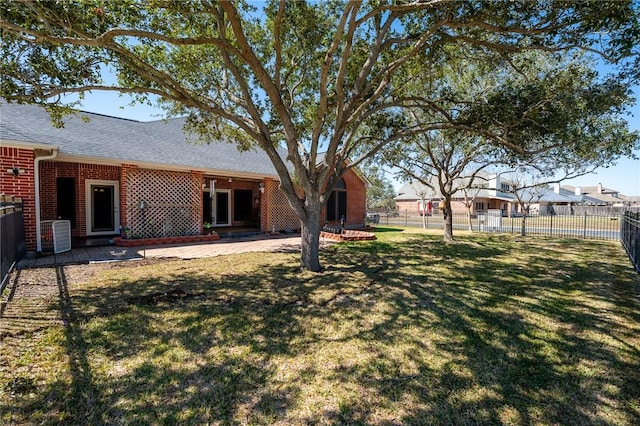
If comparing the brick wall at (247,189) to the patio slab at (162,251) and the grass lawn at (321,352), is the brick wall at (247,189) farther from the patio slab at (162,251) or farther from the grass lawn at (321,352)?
the grass lawn at (321,352)

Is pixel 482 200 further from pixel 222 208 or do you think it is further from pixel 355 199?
pixel 222 208

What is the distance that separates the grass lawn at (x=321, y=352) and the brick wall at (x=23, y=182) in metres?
2.65

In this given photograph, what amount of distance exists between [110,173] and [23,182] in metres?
3.96

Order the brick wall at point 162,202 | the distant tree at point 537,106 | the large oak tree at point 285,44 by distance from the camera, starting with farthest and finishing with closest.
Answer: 1. the brick wall at point 162,202
2. the distant tree at point 537,106
3. the large oak tree at point 285,44

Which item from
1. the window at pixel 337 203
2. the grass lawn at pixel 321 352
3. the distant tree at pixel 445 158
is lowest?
the grass lawn at pixel 321 352

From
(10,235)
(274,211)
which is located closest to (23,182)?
(10,235)

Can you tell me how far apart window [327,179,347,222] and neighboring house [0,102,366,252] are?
4323mm

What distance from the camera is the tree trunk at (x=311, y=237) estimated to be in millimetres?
7445

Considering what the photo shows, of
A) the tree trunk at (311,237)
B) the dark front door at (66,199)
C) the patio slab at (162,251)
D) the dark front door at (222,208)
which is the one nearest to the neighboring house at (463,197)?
the dark front door at (222,208)

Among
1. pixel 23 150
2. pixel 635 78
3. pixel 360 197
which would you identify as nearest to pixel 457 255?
pixel 635 78

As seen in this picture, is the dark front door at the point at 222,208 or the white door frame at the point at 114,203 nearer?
the white door frame at the point at 114,203

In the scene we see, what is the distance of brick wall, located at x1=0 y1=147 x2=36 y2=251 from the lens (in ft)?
26.6

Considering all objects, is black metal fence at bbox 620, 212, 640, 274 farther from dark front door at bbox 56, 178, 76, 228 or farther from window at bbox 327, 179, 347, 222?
dark front door at bbox 56, 178, 76, 228

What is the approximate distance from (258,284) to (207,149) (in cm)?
1076
